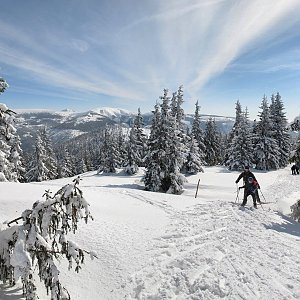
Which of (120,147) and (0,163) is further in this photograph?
(120,147)

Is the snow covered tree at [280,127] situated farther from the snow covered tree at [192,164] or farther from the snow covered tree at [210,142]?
the snow covered tree at [192,164]

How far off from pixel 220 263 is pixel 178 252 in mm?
1341

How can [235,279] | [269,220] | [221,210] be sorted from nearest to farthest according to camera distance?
[235,279] < [269,220] < [221,210]

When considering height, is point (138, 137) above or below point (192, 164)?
above

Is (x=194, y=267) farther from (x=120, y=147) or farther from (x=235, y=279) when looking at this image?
(x=120, y=147)

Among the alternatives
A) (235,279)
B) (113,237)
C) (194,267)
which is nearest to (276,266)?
(235,279)

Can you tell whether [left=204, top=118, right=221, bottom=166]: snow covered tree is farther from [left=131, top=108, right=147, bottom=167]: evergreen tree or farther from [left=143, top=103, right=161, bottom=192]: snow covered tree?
[left=143, top=103, right=161, bottom=192]: snow covered tree

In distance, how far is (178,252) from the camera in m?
8.78

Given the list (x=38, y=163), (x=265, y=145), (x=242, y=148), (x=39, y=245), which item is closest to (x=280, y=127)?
(x=265, y=145)

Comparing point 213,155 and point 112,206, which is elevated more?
point 213,155

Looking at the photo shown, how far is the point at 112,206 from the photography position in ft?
42.8

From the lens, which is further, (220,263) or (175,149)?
(175,149)

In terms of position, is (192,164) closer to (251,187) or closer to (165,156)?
(165,156)

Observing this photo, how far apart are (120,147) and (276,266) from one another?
6587 cm
